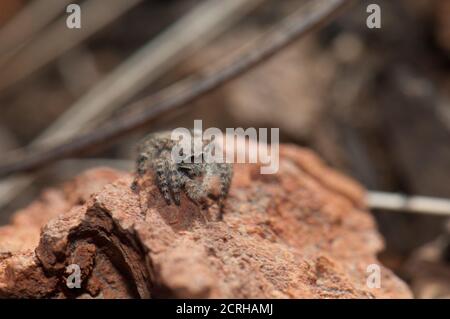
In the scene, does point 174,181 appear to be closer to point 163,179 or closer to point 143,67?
point 163,179

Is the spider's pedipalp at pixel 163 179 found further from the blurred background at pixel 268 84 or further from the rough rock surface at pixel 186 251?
the blurred background at pixel 268 84

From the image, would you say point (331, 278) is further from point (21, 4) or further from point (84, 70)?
point (21, 4)

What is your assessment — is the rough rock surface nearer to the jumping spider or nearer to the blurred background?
the jumping spider

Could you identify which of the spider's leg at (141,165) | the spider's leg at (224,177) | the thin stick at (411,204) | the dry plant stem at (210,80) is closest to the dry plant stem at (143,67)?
the dry plant stem at (210,80)

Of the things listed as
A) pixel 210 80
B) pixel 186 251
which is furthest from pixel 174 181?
pixel 210 80

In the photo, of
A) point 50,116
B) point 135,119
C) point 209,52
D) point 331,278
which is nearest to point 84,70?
point 50,116
